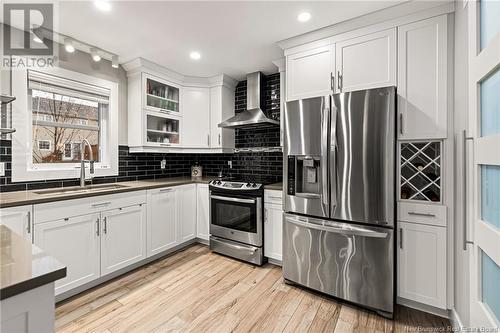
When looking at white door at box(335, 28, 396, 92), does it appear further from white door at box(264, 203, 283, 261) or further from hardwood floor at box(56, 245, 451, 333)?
hardwood floor at box(56, 245, 451, 333)

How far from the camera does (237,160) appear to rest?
151 inches

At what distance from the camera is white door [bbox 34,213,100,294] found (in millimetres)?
1968

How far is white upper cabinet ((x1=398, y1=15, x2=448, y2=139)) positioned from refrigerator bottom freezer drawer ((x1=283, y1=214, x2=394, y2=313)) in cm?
88

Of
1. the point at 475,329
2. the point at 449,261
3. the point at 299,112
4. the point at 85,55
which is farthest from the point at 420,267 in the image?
the point at 85,55

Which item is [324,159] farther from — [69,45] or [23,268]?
[69,45]

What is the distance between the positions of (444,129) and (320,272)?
5.08ft

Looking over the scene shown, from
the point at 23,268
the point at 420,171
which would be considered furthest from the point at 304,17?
the point at 23,268

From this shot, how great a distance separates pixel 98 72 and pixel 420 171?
3.53 m

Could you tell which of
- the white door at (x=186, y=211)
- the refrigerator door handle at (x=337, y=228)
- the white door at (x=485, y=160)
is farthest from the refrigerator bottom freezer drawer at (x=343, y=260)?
the white door at (x=186, y=211)

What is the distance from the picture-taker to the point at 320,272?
2154 millimetres

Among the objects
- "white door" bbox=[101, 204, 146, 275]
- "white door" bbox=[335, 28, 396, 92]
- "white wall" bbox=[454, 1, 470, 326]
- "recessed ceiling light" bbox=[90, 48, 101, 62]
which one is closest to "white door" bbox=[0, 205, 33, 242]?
"white door" bbox=[101, 204, 146, 275]

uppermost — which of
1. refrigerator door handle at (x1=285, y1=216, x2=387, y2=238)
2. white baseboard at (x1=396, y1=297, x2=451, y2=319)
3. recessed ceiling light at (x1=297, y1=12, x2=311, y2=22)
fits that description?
recessed ceiling light at (x1=297, y1=12, x2=311, y2=22)

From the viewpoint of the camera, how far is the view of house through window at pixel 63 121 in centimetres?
244

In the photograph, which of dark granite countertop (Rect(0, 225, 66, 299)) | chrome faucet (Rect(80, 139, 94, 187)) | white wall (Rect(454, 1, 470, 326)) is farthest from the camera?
chrome faucet (Rect(80, 139, 94, 187))
